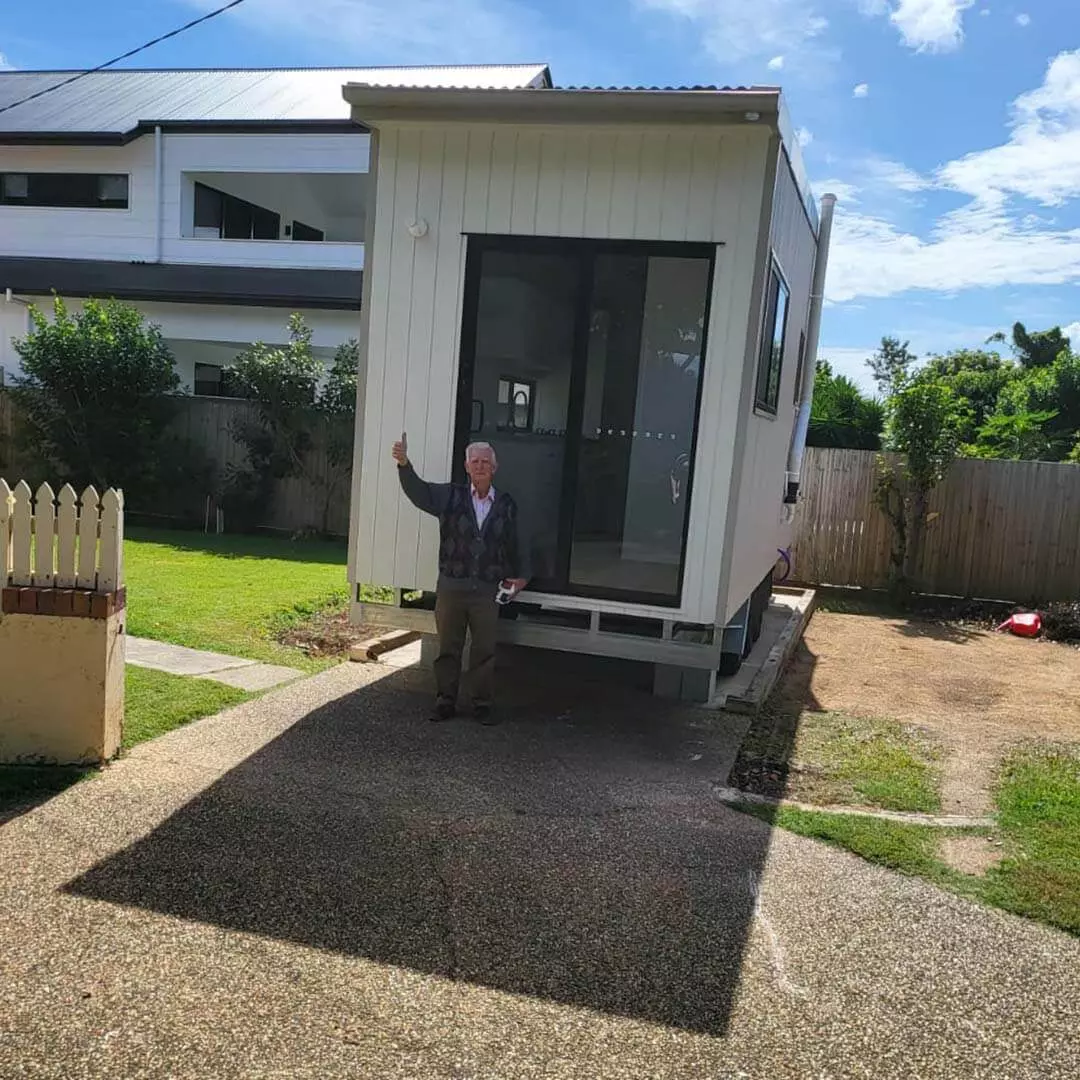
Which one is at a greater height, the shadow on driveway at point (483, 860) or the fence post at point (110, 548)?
the fence post at point (110, 548)

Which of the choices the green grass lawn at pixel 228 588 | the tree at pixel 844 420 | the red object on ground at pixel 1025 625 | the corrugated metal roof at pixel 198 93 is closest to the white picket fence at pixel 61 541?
the green grass lawn at pixel 228 588

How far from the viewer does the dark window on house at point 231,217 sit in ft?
62.3

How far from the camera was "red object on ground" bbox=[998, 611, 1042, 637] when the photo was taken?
10.7 m

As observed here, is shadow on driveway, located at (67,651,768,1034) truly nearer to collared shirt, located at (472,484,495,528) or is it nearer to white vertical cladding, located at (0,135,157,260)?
collared shirt, located at (472,484,495,528)

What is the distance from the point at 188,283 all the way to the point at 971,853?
54.1ft

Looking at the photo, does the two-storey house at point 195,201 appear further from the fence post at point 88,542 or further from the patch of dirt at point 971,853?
the patch of dirt at point 971,853

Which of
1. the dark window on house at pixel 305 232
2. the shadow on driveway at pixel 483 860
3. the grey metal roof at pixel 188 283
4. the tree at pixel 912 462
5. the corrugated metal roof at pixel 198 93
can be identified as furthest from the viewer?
the dark window on house at pixel 305 232

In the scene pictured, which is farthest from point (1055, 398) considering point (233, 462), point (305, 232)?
point (233, 462)

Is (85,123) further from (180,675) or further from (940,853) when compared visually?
(940,853)

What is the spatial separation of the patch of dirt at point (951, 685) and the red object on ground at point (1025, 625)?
0.18m

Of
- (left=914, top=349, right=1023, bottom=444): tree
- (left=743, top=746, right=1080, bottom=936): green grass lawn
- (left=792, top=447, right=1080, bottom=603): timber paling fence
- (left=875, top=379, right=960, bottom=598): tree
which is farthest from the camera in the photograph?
(left=914, top=349, right=1023, bottom=444): tree

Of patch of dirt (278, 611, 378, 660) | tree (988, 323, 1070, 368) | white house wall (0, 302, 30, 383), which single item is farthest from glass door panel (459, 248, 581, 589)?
tree (988, 323, 1070, 368)

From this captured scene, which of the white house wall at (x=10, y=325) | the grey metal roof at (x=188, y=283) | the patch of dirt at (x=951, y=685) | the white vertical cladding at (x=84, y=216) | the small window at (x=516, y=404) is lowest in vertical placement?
the patch of dirt at (x=951, y=685)

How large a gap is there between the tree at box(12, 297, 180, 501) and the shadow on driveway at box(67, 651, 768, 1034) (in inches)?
351
